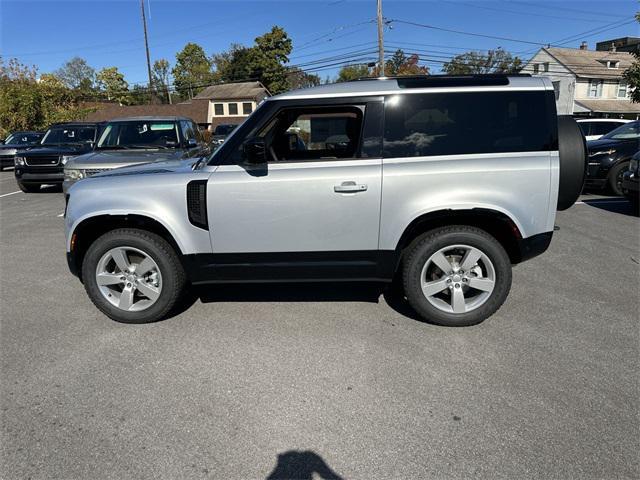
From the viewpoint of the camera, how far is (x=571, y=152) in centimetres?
361

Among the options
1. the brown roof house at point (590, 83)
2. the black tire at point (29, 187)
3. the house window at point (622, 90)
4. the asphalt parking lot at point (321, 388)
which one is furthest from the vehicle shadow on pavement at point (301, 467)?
the house window at point (622, 90)

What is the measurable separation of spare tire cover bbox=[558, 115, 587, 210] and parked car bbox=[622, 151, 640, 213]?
5.09 m

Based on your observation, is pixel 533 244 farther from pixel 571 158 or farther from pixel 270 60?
pixel 270 60

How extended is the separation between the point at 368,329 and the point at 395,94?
1986 mm

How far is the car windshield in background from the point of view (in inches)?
318

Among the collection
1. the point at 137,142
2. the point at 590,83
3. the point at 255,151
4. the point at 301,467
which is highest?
the point at 590,83

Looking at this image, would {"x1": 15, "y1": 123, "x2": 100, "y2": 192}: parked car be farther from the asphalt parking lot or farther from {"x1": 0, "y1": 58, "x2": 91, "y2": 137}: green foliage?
{"x1": 0, "y1": 58, "x2": 91, "y2": 137}: green foliage

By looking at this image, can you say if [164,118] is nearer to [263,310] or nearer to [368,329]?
[263,310]

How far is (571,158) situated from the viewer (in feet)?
11.8

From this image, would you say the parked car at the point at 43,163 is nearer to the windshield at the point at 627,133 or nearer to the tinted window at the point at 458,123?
the tinted window at the point at 458,123

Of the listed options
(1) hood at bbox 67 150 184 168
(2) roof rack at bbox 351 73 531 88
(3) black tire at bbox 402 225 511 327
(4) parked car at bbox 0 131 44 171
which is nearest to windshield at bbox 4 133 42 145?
(4) parked car at bbox 0 131 44 171

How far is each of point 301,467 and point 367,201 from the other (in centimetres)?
201

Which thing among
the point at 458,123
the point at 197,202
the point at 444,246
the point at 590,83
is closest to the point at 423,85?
the point at 458,123

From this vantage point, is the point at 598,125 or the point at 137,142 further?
the point at 598,125
